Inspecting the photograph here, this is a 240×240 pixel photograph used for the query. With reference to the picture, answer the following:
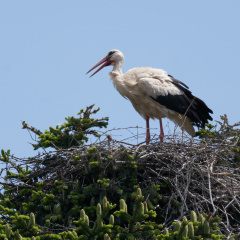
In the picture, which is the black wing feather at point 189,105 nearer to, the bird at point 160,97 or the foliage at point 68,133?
the bird at point 160,97

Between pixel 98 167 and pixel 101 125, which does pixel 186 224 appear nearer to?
pixel 98 167

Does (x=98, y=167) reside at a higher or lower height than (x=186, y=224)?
higher

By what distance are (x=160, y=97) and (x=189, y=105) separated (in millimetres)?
449

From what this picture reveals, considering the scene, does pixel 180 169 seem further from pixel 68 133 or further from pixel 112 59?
pixel 112 59

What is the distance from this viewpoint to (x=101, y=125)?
27.6 ft

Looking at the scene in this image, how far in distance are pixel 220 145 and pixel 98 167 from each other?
1482 millimetres

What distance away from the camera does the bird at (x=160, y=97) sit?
9680 millimetres

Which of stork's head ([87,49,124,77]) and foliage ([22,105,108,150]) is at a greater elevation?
stork's head ([87,49,124,77])

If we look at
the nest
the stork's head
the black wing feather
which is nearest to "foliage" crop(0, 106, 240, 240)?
the nest

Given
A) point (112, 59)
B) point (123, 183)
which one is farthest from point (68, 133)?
point (112, 59)

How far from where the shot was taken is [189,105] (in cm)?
959

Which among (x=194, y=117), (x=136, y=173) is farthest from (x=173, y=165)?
(x=194, y=117)

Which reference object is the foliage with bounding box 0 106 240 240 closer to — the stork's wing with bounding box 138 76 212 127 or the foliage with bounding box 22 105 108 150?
the foliage with bounding box 22 105 108 150

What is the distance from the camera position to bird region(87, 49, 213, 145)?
968cm
